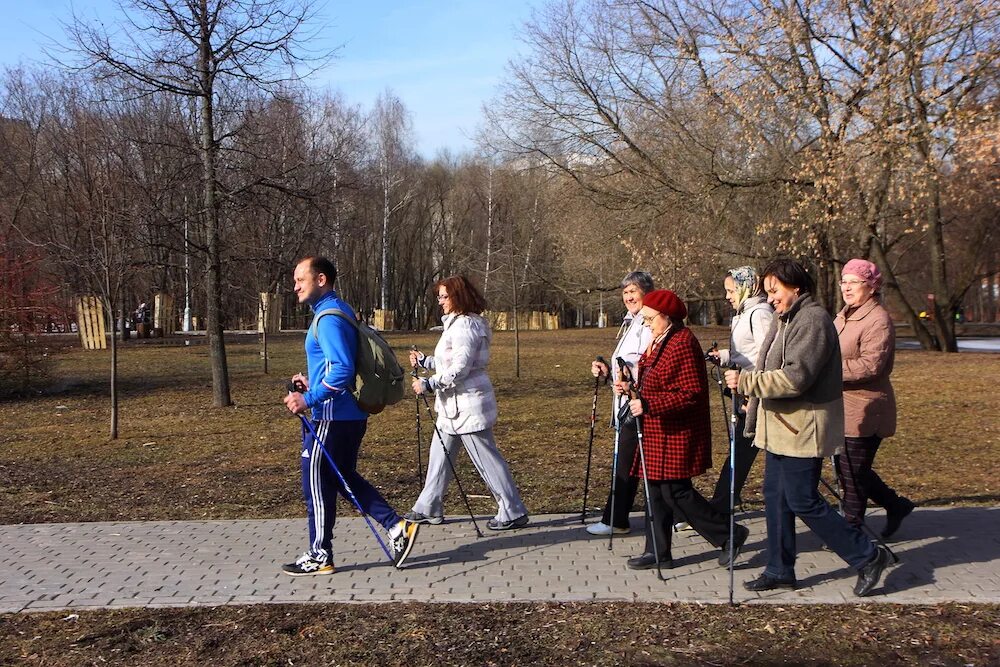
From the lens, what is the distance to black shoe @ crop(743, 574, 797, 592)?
5.42 m

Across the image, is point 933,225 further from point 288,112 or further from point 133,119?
point 133,119

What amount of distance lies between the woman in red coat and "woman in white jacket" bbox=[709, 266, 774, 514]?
0.53m

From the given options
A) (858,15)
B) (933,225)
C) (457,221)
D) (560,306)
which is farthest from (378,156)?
(858,15)

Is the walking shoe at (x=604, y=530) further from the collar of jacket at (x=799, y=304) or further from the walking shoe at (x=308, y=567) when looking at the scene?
the collar of jacket at (x=799, y=304)

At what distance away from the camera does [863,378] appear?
6109 mm

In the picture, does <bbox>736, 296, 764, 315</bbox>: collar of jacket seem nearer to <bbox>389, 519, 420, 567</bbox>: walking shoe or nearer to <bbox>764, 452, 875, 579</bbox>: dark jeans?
<bbox>764, 452, 875, 579</bbox>: dark jeans

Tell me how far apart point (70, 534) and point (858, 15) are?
1891 cm

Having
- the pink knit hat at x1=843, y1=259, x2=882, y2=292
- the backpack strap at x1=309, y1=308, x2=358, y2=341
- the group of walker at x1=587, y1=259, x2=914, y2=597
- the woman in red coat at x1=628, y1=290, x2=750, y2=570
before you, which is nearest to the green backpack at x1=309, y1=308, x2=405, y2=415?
the backpack strap at x1=309, y1=308, x2=358, y2=341

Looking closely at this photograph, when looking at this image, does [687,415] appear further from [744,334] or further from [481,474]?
[481,474]

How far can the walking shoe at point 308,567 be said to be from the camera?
5887 mm

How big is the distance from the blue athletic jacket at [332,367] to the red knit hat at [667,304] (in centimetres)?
180

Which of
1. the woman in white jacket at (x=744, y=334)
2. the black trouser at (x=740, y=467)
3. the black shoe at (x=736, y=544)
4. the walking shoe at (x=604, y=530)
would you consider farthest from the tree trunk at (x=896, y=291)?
the black shoe at (x=736, y=544)

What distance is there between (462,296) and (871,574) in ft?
10.6

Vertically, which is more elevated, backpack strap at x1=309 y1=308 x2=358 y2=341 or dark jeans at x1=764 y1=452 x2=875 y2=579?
backpack strap at x1=309 y1=308 x2=358 y2=341
